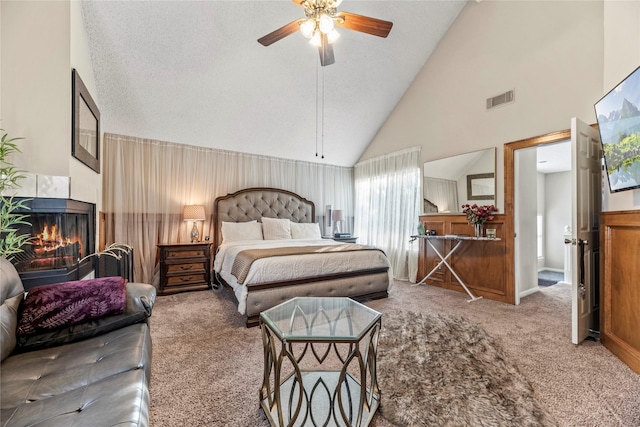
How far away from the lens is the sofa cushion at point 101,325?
1315 mm

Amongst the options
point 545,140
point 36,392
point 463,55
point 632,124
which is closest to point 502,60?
point 463,55

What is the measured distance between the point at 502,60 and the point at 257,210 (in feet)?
13.5

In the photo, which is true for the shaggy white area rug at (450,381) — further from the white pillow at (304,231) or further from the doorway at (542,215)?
the white pillow at (304,231)

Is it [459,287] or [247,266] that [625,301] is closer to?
[459,287]

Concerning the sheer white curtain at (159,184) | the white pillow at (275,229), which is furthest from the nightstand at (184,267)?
the white pillow at (275,229)

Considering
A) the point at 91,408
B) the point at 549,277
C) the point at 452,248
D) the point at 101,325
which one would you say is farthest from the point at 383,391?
the point at 549,277

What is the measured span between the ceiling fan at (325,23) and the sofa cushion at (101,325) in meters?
2.24

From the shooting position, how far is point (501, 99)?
3.39 m

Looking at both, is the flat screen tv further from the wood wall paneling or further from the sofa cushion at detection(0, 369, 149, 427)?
the sofa cushion at detection(0, 369, 149, 427)

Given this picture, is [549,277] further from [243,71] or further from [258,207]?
[243,71]

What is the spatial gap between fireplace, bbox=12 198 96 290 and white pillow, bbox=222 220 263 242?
183cm

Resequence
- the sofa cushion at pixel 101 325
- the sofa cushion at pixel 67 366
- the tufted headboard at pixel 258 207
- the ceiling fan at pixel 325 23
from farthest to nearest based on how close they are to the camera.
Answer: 1. the tufted headboard at pixel 258 207
2. the ceiling fan at pixel 325 23
3. the sofa cushion at pixel 101 325
4. the sofa cushion at pixel 67 366

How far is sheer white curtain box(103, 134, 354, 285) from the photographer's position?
374 centimetres

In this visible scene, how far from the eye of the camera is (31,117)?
85.4 inches
